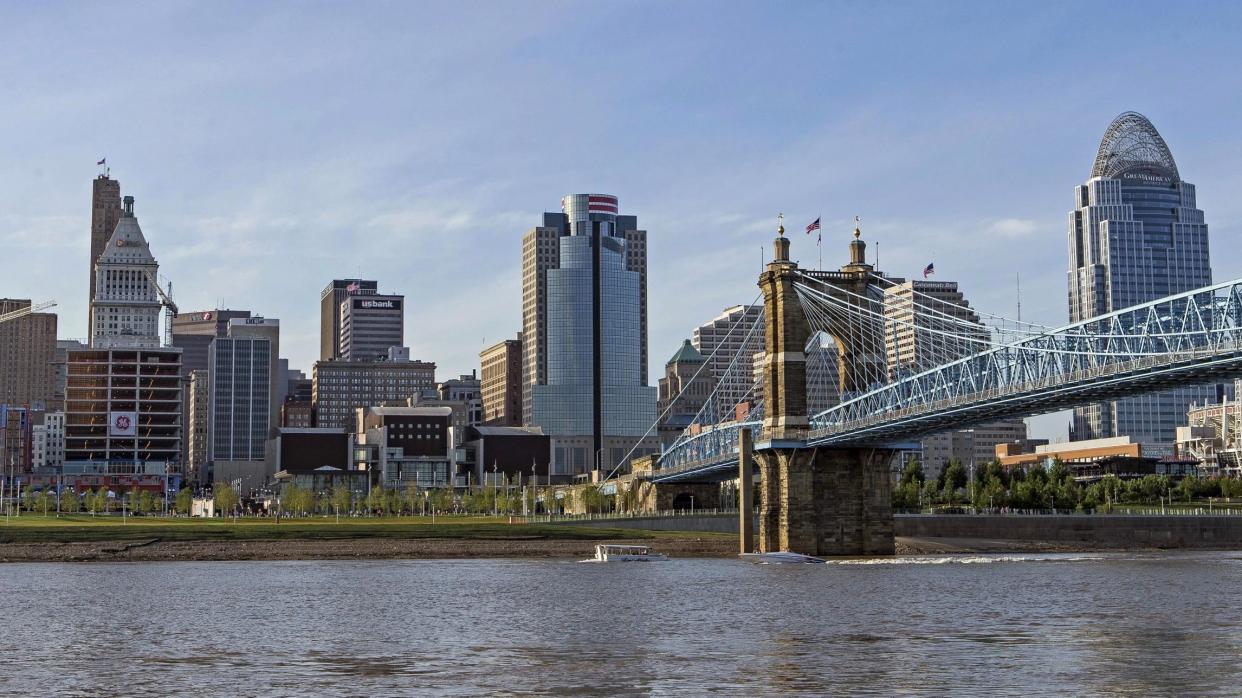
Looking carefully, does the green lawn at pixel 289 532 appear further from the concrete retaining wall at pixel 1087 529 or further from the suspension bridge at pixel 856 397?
the suspension bridge at pixel 856 397

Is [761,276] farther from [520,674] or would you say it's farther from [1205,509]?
[520,674]

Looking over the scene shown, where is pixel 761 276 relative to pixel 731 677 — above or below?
above

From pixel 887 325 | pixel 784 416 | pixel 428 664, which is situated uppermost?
pixel 887 325

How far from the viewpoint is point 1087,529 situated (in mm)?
131625

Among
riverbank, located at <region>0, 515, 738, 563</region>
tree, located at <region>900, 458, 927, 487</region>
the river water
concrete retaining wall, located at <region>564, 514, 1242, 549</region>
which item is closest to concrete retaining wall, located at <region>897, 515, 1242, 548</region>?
concrete retaining wall, located at <region>564, 514, 1242, 549</region>

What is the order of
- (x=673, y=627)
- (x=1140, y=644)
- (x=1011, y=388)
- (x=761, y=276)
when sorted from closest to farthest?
(x=1140, y=644) → (x=673, y=627) → (x=1011, y=388) → (x=761, y=276)

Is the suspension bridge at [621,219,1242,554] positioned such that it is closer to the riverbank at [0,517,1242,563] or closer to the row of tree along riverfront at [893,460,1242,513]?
the riverbank at [0,517,1242,563]

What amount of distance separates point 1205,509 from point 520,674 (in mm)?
142529

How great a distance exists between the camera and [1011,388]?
97062 mm

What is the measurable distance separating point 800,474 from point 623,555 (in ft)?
50.2

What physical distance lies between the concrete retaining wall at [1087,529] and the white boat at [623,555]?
20.7 meters

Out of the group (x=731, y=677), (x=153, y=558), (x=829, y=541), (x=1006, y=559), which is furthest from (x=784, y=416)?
(x=731, y=677)

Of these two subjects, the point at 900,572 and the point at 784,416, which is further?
the point at 784,416

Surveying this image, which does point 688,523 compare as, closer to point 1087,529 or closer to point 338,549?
point 1087,529
